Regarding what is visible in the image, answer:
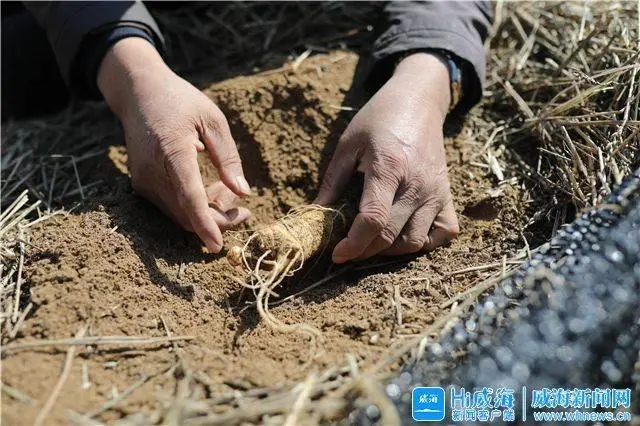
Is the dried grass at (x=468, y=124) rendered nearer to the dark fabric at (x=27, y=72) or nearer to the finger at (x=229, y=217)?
the dark fabric at (x=27, y=72)

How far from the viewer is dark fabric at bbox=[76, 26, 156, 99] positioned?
79.2 inches

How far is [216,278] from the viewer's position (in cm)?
173

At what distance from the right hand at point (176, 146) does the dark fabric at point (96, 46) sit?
0.08 metres

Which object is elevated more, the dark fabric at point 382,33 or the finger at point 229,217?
the dark fabric at point 382,33

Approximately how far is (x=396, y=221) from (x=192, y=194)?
0.56 metres

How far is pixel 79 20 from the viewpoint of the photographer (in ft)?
6.61

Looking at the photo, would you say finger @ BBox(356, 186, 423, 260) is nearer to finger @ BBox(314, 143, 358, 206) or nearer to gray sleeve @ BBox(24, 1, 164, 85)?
finger @ BBox(314, 143, 358, 206)

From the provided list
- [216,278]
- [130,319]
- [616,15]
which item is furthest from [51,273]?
[616,15]

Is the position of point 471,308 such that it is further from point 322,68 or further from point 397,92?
point 322,68

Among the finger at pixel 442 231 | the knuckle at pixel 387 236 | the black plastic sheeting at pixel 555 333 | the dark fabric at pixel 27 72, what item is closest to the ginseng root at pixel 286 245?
the knuckle at pixel 387 236

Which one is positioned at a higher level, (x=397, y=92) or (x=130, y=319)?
(x=397, y=92)

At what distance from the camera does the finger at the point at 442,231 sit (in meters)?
1.79

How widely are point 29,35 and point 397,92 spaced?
1588mm

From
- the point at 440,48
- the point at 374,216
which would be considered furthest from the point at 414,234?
the point at 440,48
